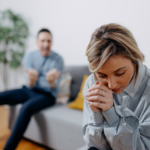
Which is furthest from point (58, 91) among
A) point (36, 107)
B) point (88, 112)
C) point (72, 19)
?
point (88, 112)

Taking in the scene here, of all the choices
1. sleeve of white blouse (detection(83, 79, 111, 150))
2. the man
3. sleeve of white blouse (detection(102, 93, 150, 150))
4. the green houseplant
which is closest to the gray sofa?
the man

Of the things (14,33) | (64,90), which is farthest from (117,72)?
(14,33)

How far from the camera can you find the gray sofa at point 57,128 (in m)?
1.36

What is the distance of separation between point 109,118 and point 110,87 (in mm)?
129

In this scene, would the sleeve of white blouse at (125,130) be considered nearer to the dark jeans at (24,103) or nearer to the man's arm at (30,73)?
the dark jeans at (24,103)

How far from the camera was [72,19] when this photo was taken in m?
2.25

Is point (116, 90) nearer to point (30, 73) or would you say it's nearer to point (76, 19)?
point (30, 73)

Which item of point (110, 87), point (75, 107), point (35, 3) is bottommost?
point (75, 107)

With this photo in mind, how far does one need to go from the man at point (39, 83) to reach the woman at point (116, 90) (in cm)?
100

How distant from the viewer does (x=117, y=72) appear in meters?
0.66

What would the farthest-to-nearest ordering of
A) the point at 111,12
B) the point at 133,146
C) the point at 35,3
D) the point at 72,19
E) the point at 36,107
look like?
1. the point at 35,3
2. the point at 72,19
3. the point at 111,12
4. the point at 36,107
5. the point at 133,146

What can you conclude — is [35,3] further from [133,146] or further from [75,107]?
[133,146]

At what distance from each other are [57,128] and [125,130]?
3.21 feet

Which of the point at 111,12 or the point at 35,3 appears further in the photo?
the point at 35,3
